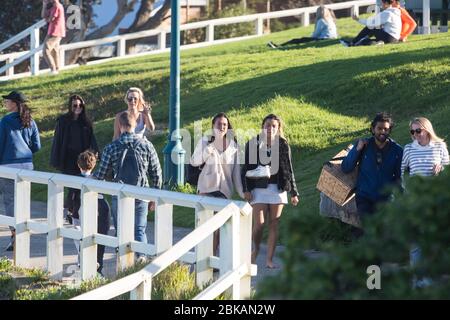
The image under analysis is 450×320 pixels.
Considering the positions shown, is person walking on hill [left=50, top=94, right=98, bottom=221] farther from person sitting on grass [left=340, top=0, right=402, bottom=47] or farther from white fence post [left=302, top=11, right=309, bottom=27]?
white fence post [left=302, top=11, right=309, bottom=27]

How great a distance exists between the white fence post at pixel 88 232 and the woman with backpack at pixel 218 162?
1.31 meters

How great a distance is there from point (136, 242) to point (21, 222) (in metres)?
1.89

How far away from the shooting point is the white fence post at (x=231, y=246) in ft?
30.4

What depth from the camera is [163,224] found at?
10711 millimetres

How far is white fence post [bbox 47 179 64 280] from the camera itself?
39.2 feet

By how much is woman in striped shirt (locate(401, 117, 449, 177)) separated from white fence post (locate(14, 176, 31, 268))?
3.77m

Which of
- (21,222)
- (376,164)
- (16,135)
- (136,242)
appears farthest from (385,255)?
(16,135)

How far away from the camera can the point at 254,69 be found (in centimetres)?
2300

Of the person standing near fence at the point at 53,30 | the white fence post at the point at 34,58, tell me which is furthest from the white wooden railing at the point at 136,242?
the white fence post at the point at 34,58

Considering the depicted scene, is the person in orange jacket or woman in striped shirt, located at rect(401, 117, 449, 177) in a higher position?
the person in orange jacket

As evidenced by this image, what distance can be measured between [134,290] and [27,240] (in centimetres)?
454

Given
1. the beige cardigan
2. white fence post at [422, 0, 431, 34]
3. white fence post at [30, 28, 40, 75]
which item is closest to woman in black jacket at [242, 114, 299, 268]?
the beige cardigan

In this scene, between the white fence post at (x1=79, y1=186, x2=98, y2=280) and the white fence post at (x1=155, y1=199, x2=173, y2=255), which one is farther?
the white fence post at (x1=79, y1=186, x2=98, y2=280)
